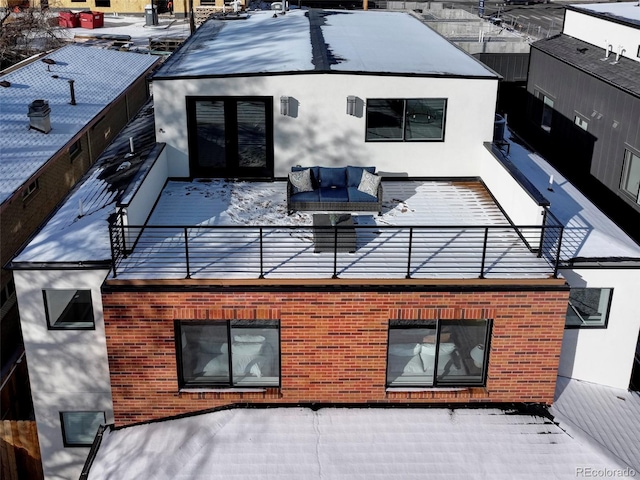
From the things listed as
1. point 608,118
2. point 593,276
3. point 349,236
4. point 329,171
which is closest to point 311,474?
point 349,236

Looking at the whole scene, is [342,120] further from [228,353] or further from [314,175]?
[228,353]

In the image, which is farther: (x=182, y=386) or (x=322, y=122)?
(x=322, y=122)

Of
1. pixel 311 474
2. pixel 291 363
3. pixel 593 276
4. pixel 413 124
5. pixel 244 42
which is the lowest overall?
pixel 311 474

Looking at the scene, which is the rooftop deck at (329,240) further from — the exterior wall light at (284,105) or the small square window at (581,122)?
the small square window at (581,122)

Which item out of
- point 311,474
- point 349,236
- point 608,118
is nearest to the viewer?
point 311,474

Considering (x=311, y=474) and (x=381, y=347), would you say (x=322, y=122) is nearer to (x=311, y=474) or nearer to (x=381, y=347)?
(x=381, y=347)

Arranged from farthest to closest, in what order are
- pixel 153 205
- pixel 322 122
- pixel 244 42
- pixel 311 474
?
1. pixel 244 42
2. pixel 322 122
3. pixel 153 205
4. pixel 311 474

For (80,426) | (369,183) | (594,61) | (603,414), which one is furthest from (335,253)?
(594,61)

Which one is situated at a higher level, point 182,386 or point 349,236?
point 349,236

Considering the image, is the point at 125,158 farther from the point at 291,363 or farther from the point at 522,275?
the point at 522,275
